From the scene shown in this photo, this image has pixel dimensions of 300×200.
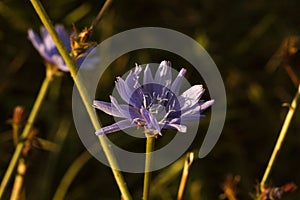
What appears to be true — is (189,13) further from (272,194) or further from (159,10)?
(272,194)

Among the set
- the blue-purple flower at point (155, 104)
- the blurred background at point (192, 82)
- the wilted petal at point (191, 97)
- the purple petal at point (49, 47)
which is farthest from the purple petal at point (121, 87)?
the blurred background at point (192, 82)

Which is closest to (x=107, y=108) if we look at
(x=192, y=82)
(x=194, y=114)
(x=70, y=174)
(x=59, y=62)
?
(x=194, y=114)

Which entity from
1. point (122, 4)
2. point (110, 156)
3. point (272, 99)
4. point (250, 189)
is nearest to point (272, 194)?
point (110, 156)

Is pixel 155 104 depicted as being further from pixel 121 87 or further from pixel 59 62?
pixel 59 62

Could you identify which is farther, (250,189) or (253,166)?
(253,166)

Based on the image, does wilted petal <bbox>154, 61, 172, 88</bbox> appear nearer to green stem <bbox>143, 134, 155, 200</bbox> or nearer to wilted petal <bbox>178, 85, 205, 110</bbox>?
wilted petal <bbox>178, 85, 205, 110</bbox>

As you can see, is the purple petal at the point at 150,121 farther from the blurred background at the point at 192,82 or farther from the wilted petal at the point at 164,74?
the blurred background at the point at 192,82
